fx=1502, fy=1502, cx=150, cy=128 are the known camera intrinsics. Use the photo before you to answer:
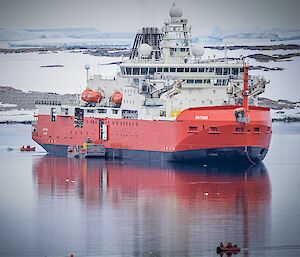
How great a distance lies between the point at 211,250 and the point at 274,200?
5.68 m

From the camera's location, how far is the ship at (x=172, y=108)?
34531mm

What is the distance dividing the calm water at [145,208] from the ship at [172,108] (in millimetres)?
568

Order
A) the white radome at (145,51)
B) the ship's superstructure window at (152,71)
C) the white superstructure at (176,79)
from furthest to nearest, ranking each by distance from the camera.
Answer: the white radome at (145,51), the ship's superstructure window at (152,71), the white superstructure at (176,79)

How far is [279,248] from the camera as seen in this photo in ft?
78.1

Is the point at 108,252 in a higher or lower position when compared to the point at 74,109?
lower

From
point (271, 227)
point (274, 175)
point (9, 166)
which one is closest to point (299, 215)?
point (271, 227)

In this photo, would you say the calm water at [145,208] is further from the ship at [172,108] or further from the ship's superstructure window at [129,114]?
the ship's superstructure window at [129,114]

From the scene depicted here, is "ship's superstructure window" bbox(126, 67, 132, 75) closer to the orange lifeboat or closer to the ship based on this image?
the ship

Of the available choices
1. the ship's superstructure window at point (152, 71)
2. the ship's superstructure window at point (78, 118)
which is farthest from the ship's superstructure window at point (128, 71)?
the ship's superstructure window at point (78, 118)

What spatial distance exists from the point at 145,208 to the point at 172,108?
26.2 feet

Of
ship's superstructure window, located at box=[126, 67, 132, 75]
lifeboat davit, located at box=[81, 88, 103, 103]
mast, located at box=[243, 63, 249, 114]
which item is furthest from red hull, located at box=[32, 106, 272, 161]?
lifeboat davit, located at box=[81, 88, 103, 103]

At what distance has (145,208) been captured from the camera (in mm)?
27828

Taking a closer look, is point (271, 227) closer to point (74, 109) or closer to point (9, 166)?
point (9, 166)

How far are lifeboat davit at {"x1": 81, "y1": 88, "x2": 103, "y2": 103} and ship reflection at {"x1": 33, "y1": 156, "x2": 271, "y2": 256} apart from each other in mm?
1743
